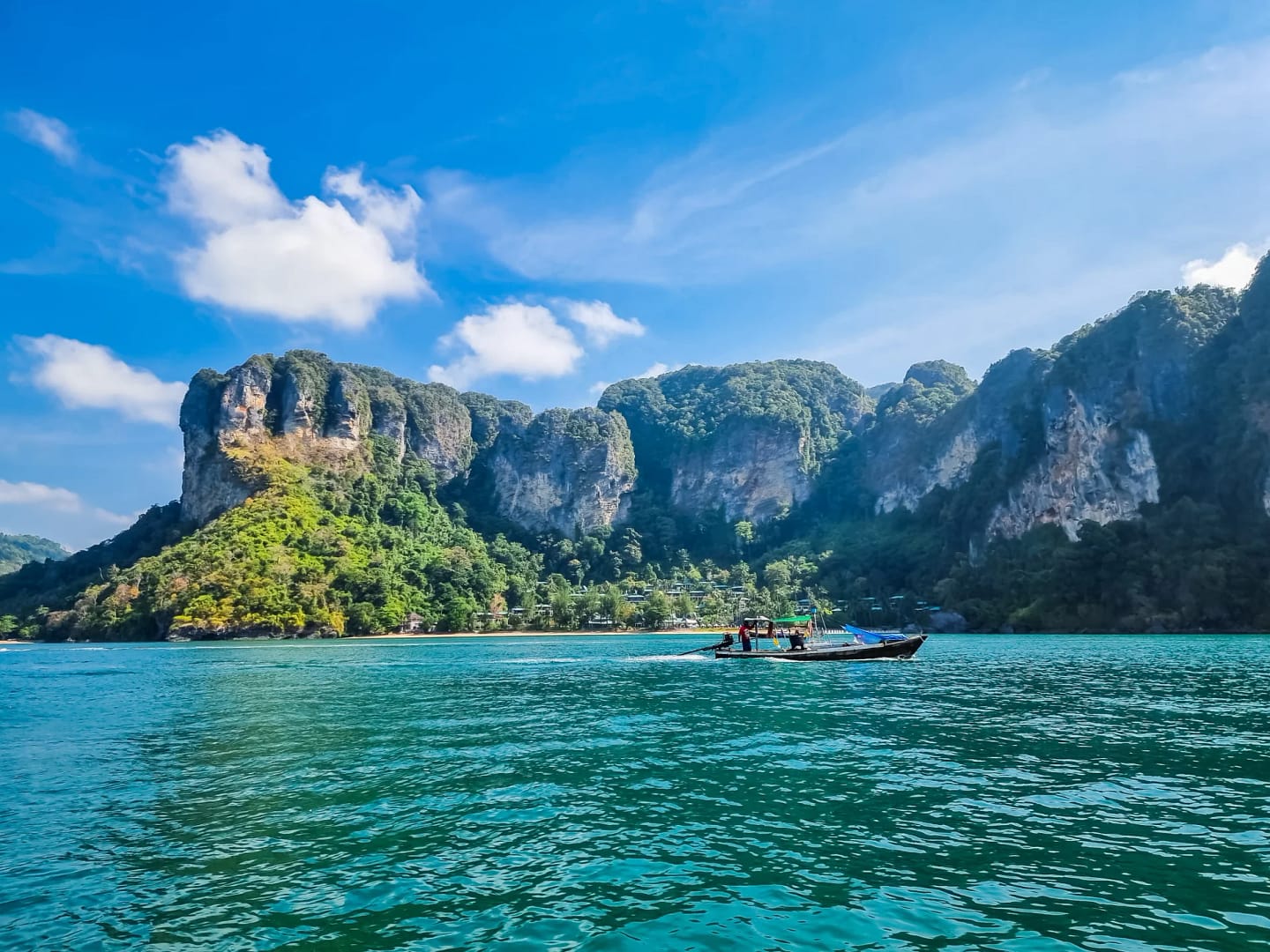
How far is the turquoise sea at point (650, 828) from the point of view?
A: 870 centimetres

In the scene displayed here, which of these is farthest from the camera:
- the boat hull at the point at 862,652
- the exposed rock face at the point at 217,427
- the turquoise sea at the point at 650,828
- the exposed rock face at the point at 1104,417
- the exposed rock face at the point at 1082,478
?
the exposed rock face at the point at 217,427

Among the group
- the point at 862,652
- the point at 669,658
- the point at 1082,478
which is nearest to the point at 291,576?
the point at 669,658

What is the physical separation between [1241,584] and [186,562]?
5919 inches

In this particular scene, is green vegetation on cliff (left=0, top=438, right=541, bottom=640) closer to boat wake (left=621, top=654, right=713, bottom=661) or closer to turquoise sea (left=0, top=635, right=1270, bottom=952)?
boat wake (left=621, top=654, right=713, bottom=661)

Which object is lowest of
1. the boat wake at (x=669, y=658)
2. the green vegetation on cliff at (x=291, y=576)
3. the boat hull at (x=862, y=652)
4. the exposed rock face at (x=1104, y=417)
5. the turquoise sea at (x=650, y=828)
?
the boat wake at (x=669, y=658)

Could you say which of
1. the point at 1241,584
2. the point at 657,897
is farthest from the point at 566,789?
the point at 1241,584

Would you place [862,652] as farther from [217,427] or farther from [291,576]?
[217,427]

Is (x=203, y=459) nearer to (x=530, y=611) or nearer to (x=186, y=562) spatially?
(x=186, y=562)

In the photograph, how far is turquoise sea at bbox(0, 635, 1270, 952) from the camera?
870 centimetres

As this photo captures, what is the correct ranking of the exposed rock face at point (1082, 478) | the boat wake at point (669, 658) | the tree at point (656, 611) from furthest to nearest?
the tree at point (656, 611) < the exposed rock face at point (1082, 478) < the boat wake at point (669, 658)

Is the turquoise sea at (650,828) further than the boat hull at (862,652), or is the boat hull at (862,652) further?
the boat hull at (862,652)

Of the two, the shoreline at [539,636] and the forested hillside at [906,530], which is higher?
the forested hillside at [906,530]

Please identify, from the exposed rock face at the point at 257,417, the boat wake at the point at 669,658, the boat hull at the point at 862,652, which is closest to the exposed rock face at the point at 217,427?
the exposed rock face at the point at 257,417

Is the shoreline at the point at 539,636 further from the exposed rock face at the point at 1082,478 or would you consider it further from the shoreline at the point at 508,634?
the exposed rock face at the point at 1082,478
